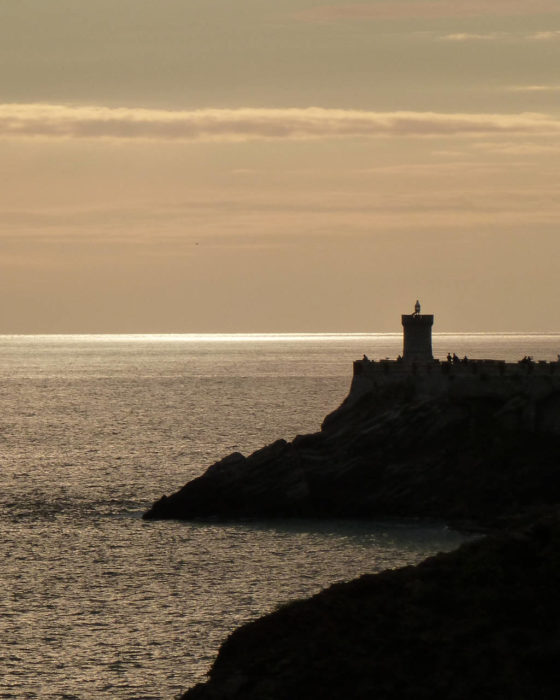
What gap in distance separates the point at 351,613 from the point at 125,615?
21.2 m

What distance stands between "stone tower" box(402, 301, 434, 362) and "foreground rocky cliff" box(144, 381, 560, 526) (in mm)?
13782

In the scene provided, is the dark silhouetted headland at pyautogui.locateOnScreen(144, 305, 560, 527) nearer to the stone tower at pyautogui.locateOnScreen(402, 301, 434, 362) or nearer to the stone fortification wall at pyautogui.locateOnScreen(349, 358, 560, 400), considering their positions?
the stone fortification wall at pyautogui.locateOnScreen(349, 358, 560, 400)

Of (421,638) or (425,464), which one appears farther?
(425,464)

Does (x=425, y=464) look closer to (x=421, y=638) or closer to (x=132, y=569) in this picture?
(x=132, y=569)

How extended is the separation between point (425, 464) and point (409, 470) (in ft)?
3.26

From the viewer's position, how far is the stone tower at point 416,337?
93812mm

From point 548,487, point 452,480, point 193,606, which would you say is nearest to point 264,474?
point 452,480

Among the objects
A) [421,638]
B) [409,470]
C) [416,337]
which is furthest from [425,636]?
[416,337]

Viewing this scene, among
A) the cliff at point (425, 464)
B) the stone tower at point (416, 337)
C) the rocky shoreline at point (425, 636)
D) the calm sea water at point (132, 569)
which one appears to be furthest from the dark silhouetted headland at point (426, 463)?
the rocky shoreline at point (425, 636)

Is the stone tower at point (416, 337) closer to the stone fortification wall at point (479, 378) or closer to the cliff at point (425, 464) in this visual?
the stone fortification wall at point (479, 378)

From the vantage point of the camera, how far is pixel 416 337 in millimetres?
94250

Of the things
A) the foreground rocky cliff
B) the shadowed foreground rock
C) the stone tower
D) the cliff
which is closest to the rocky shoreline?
the shadowed foreground rock

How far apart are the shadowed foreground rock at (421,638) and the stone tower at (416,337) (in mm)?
57410

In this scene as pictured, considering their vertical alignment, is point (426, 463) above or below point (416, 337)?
below
